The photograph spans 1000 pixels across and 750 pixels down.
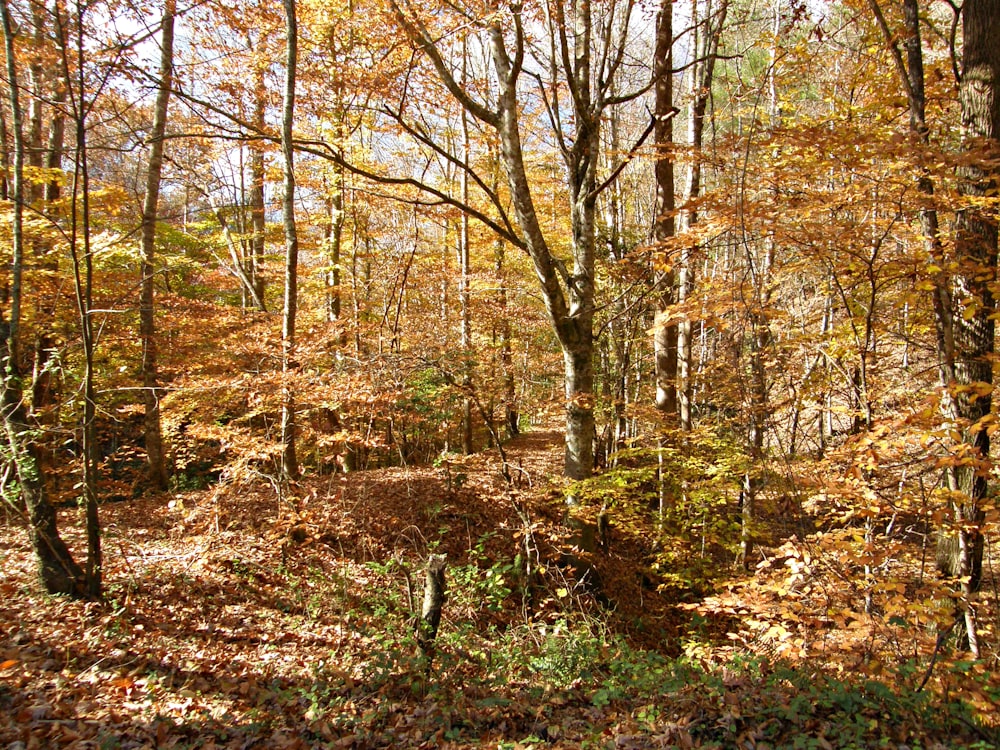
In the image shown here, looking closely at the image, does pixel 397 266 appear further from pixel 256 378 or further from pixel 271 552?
pixel 271 552

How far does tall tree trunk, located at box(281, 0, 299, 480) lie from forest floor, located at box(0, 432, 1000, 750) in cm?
89

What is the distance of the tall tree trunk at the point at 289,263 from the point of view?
692cm

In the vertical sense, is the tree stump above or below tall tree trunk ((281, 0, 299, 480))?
below

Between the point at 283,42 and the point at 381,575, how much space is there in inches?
358

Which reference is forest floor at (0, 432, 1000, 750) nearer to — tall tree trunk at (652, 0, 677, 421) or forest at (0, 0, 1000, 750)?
forest at (0, 0, 1000, 750)

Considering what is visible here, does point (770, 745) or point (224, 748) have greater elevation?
point (770, 745)

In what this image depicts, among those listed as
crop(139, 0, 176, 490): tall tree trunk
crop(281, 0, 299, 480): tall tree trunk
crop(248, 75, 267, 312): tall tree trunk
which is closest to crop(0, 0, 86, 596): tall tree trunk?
crop(281, 0, 299, 480): tall tree trunk

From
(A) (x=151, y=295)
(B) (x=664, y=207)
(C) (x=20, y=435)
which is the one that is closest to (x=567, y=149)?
(B) (x=664, y=207)

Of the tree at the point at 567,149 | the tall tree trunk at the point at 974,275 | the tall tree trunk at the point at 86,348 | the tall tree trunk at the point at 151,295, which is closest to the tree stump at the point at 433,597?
the tree at the point at 567,149

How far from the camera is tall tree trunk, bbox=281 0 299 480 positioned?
272 inches

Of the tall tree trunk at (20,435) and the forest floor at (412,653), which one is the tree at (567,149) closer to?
the forest floor at (412,653)

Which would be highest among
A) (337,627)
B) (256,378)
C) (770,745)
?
(256,378)

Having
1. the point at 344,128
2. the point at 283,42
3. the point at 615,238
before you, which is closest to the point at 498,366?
the point at 615,238

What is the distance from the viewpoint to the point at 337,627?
5.94 metres
